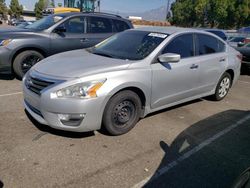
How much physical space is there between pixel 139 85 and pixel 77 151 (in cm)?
131

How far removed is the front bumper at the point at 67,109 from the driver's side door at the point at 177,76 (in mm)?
1094

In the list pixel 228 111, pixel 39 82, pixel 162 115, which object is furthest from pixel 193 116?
pixel 39 82

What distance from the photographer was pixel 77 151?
3662 millimetres

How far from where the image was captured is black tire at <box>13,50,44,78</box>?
678 cm

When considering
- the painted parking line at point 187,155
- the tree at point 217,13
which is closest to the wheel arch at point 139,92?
the painted parking line at point 187,155

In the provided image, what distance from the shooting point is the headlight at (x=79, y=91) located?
3645 mm

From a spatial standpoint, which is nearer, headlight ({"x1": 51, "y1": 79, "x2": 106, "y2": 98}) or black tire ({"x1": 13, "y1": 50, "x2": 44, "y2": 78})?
headlight ({"x1": 51, "y1": 79, "x2": 106, "y2": 98})

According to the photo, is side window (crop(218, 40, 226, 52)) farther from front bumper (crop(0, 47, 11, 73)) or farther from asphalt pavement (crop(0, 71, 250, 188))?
front bumper (crop(0, 47, 11, 73))

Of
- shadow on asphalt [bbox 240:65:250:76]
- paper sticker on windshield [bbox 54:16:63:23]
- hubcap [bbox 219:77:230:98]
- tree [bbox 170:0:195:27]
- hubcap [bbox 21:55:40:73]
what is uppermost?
tree [bbox 170:0:195:27]

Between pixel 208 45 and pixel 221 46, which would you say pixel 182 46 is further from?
pixel 221 46

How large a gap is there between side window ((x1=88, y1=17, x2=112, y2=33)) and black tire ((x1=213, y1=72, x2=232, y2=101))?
352 cm

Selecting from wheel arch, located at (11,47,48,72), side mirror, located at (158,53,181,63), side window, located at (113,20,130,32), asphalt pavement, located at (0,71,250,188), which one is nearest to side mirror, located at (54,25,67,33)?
Answer: wheel arch, located at (11,47,48,72)

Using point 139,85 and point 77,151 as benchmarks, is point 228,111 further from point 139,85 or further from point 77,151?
point 77,151

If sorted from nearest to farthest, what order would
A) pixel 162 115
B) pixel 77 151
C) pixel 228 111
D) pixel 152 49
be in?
pixel 77 151, pixel 152 49, pixel 162 115, pixel 228 111
